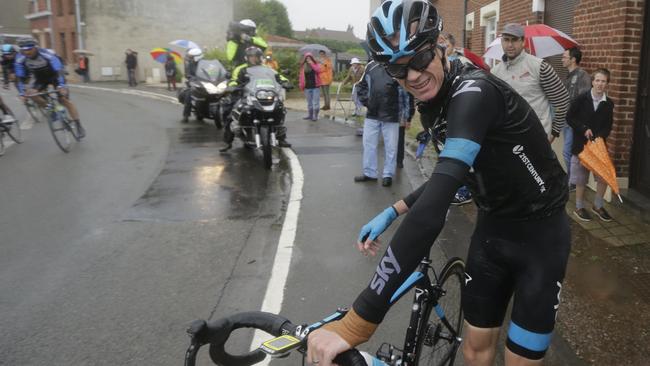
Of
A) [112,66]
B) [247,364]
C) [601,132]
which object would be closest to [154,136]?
[601,132]

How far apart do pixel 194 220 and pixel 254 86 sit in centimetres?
380

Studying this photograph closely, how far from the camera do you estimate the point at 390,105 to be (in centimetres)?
820

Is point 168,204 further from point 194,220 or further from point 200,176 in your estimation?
point 200,176

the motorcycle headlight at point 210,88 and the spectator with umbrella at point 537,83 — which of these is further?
the motorcycle headlight at point 210,88

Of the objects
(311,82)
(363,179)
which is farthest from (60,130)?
(311,82)

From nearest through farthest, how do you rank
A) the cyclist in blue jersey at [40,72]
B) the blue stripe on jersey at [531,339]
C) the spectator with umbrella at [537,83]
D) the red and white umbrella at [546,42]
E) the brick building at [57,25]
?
the blue stripe on jersey at [531,339] < the spectator with umbrella at [537,83] < the red and white umbrella at [546,42] < the cyclist in blue jersey at [40,72] < the brick building at [57,25]

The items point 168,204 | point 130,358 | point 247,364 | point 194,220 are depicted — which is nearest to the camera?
point 247,364

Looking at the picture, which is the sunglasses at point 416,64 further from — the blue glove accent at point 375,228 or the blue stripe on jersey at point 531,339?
the blue stripe on jersey at point 531,339

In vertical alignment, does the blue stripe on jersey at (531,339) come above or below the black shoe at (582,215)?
above

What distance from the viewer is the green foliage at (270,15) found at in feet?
294

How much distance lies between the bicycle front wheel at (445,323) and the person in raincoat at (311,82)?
42.2ft

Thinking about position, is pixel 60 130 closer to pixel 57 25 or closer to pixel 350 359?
pixel 350 359

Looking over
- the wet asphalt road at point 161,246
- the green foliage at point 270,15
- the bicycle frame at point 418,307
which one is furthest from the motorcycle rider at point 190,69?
the green foliage at point 270,15

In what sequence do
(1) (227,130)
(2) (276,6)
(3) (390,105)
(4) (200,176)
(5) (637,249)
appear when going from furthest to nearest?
(2) (276,6) < (1) (227,130) < (4) (200,176) < (3) (390,105) < (5) (637,249)
